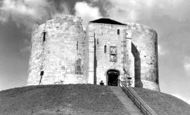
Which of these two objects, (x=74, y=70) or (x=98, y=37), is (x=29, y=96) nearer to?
(x=74, y=70)

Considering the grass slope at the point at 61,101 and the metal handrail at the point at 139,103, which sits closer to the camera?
the metal handrail at the point at 139,103

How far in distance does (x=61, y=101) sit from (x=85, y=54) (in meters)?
12.4

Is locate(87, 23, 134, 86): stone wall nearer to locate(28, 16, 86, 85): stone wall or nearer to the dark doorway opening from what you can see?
the dark doorway opening

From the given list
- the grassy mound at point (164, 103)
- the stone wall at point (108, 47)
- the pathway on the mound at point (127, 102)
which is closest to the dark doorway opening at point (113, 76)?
the stone wall at point (108, 47)

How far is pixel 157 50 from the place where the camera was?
4297 centimetres

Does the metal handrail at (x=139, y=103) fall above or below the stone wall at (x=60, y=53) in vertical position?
below

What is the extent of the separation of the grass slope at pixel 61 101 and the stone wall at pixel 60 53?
5892 millimetres

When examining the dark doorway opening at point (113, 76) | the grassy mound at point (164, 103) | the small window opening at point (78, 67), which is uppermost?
the small window opening at point (78, 67)

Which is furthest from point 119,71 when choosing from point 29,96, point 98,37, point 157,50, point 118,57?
point 29,96

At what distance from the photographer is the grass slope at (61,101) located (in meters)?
24.2

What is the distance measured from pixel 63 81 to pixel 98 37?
613 cm

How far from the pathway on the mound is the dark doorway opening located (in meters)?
6.26

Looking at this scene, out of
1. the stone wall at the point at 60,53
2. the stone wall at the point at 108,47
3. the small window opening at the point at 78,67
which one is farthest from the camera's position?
the small window opening at the point at 78,67

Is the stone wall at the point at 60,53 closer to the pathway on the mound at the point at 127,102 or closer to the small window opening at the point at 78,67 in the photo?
the small window opening at the point at 78,67
